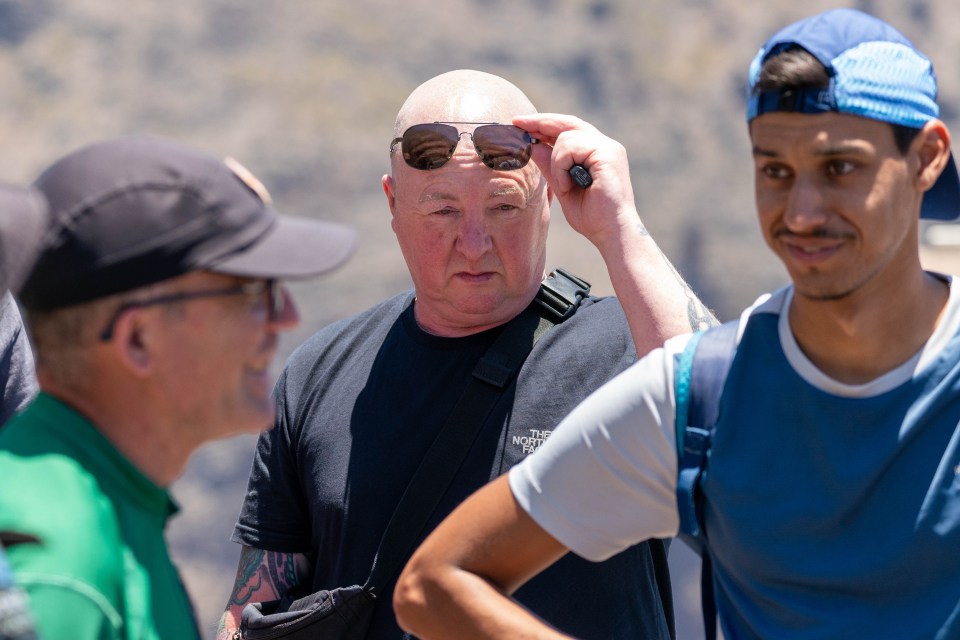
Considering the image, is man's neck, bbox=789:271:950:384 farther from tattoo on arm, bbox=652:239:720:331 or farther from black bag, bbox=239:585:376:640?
black bag, bbox=239:585:376:640

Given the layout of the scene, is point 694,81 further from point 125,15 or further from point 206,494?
point 206,494

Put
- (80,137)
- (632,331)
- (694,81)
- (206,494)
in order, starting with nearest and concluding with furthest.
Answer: (632,331) < (206,494) < (80,137) < (694,81)

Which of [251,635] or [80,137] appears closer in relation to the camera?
[251,635]

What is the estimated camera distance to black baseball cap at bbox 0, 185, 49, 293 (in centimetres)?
183

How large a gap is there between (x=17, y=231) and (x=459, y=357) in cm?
160

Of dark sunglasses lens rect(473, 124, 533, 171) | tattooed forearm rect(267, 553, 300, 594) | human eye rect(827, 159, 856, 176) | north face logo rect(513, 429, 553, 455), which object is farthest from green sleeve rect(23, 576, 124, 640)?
dark sunglasses lens rect(473, 124, 533, 171)

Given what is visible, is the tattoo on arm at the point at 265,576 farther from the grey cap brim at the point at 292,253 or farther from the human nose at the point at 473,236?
the grey cap brim at the point at 292,253

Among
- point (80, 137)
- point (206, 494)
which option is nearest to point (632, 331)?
point (206, 494)

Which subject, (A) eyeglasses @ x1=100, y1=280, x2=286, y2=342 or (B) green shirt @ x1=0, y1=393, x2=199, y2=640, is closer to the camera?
(B) green shirt @ x1=0, y1=393, x2=199, y2=640

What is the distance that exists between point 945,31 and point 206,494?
2368 centimetres

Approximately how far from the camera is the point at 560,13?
38.4 m

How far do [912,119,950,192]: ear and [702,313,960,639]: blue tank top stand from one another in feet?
0.92

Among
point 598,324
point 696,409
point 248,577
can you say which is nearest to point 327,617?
point 248,577

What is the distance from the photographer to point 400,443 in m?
3.23
